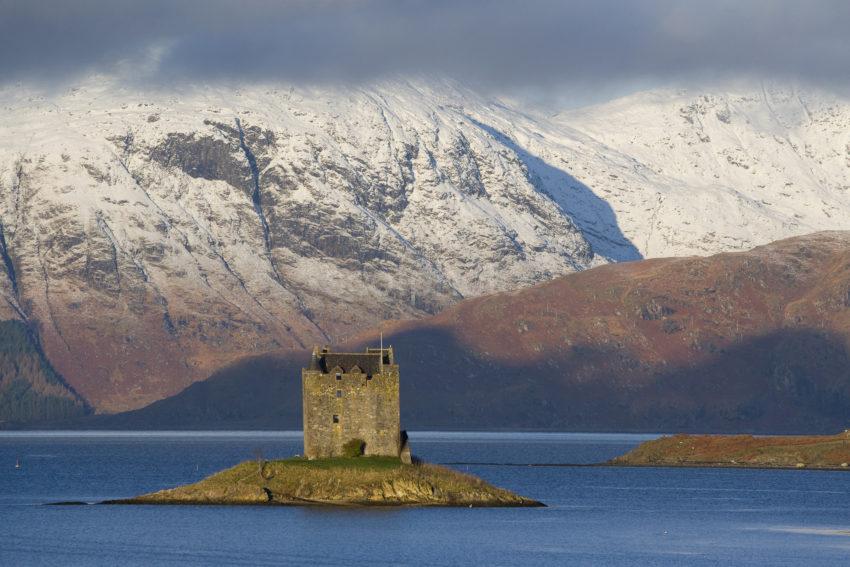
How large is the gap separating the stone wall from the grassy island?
1183 mm

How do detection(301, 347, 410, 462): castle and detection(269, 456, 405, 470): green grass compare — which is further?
detection(301, 347, 410, 462): castle

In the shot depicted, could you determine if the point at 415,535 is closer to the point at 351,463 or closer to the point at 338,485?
the point at 338,485

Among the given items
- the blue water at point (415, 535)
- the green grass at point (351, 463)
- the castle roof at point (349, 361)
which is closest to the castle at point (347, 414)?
the castle roof at point (349, 361)

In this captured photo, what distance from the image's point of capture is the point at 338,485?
Result: 451 ft

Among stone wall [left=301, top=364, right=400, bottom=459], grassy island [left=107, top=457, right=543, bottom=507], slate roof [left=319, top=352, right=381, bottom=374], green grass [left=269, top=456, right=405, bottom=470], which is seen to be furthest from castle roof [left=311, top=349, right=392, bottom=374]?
grassy island [left=107, top=457, right=543, bottom=507]

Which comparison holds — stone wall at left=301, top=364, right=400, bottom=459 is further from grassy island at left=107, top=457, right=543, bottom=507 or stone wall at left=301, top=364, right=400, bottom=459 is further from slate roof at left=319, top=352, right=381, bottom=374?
grassy island at left=107, top=457, right=543, bottom=507

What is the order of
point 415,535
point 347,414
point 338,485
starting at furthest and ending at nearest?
point 347,414 < point 338,485 < point 415,535

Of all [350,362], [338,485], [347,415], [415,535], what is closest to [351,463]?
[338,485]

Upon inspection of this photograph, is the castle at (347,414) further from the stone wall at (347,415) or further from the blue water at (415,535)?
the blue water at (415,535)

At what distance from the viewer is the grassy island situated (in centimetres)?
13750

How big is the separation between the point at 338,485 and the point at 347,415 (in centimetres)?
535

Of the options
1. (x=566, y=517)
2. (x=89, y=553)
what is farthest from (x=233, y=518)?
(x=566, y=517)

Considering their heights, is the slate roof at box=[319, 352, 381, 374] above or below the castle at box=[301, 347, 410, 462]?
above

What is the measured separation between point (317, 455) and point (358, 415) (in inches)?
160
